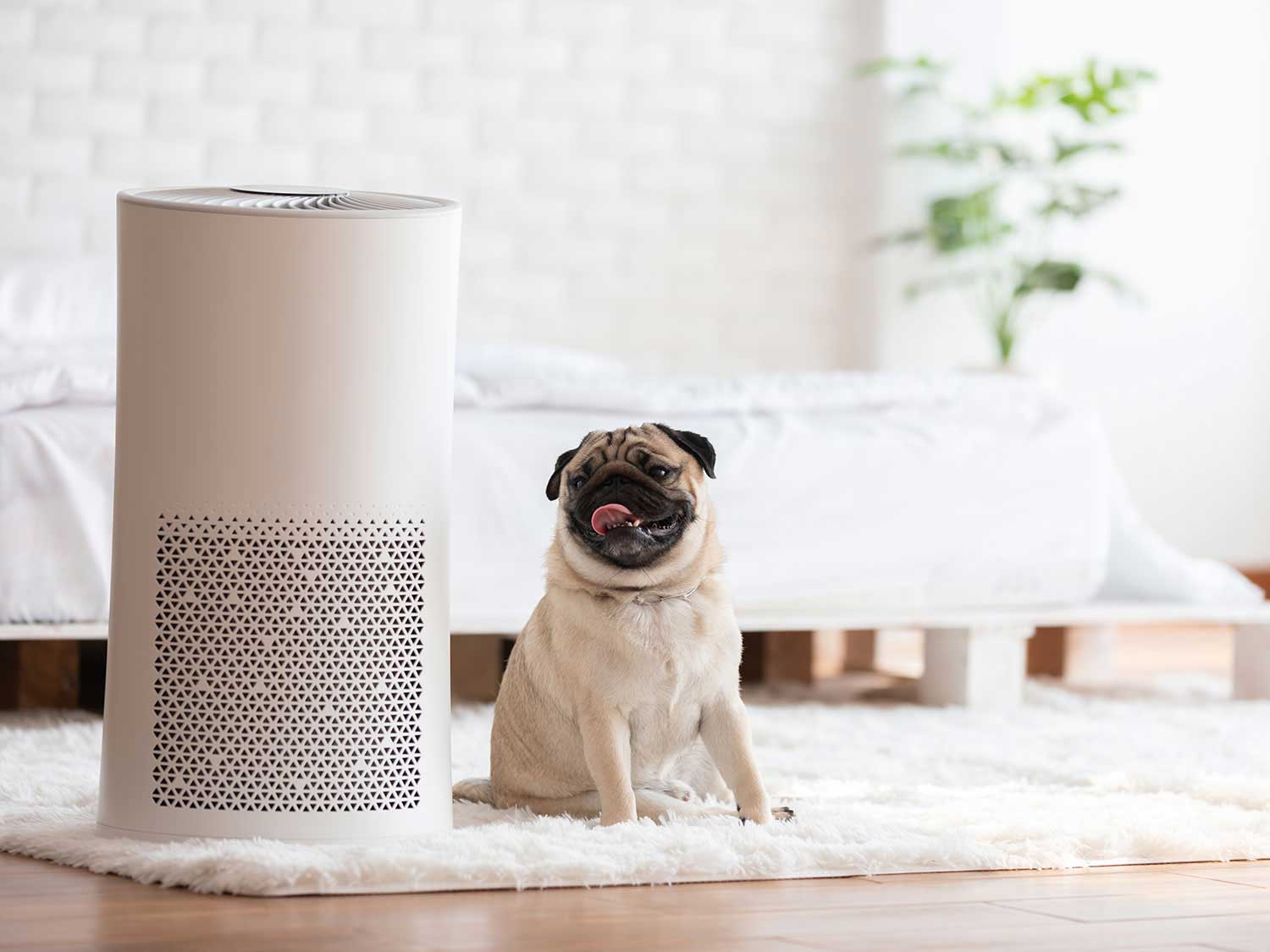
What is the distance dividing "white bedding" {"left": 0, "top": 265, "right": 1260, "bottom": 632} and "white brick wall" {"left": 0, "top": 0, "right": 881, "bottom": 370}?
129 centimetres

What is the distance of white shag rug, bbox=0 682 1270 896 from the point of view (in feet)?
5.22

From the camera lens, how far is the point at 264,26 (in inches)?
174

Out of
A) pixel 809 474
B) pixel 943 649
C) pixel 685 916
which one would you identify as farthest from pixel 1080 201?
pixel 685 916

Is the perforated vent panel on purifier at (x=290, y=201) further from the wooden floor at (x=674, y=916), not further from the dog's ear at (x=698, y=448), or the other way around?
the wooden floor at (x=674, y=916)

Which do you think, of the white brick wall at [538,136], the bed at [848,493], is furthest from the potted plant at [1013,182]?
the bed at [848,493]

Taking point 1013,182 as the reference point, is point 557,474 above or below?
below

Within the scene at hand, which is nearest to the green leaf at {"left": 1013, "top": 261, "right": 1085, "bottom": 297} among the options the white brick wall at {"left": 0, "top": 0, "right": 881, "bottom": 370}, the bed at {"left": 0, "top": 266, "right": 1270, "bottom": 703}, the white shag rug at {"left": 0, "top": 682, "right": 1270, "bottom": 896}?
the white brick wall at {"left": 0, "top": 0, "right": 881, "bottom": 370}

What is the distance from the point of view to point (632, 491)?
1841mm

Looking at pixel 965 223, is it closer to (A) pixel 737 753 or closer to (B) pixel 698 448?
(B) pixel 698 448

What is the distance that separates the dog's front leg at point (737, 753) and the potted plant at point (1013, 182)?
115 inches

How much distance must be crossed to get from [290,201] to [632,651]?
58 centimetres

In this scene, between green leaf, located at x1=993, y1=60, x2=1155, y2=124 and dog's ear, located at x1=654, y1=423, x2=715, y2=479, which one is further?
green leaf, located at x1=993, y1=60, x2=1155, y2=124

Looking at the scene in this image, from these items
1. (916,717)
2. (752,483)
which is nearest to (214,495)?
(752,483)

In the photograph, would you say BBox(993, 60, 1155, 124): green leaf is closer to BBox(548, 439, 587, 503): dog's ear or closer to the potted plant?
the potted plant
